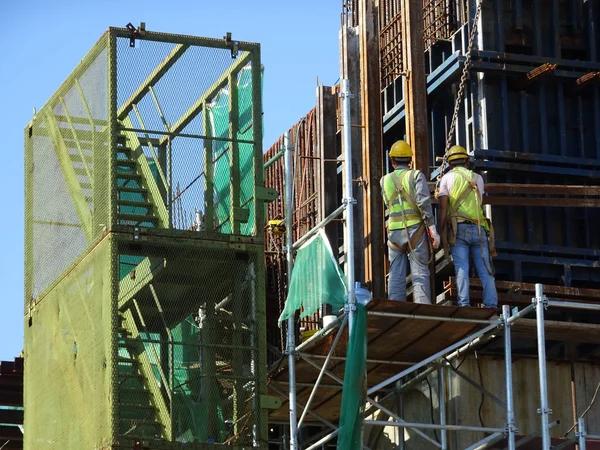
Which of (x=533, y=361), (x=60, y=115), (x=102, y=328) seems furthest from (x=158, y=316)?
(x=533, y=361)

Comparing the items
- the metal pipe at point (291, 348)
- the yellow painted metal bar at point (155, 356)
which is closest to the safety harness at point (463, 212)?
the metal pipe at point (291, 348)

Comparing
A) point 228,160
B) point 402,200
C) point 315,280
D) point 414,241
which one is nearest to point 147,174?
point 228,160

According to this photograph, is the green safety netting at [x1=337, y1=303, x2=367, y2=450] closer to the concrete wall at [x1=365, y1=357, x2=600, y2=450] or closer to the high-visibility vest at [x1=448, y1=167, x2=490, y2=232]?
the high-visibility vest at [x1=448, y1=167, x2=490, y2=232]

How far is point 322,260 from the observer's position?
80.1ft

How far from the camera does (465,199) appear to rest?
24.1 meters

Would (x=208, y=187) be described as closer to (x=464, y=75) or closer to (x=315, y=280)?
(x=315, y=280)

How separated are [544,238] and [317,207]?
13.7 ft

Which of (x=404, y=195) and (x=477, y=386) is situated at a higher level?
(x=404, y=195)

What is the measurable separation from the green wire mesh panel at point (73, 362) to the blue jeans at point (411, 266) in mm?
4011

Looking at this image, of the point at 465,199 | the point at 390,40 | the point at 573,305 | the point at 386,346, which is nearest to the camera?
the point at 573,305

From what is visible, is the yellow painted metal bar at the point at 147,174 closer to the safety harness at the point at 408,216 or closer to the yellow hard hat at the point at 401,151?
the safety harness at the point at 408,216

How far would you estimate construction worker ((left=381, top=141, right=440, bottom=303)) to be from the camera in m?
23.8

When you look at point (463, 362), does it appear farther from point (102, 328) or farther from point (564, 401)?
point (102, 328)

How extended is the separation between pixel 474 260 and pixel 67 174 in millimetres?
6046
